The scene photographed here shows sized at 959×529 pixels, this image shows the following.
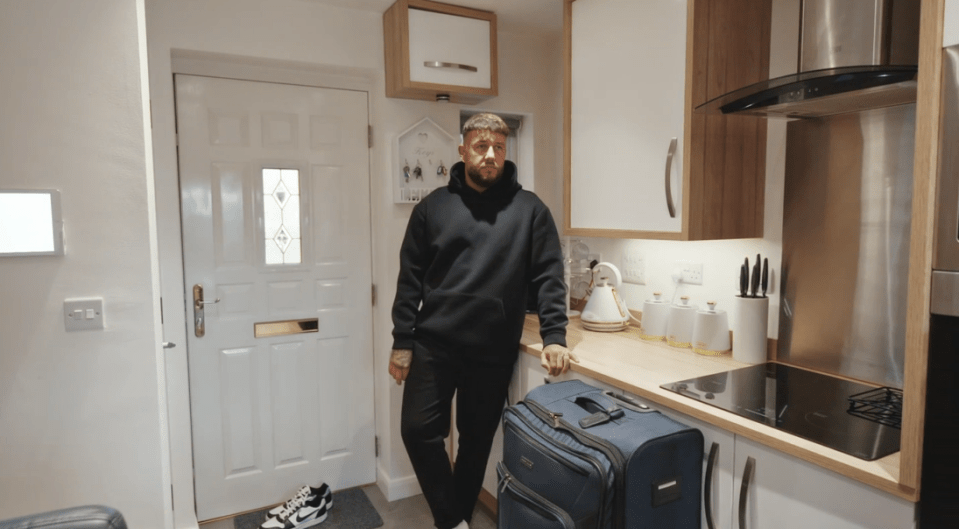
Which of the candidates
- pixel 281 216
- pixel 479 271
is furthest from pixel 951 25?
pixel 281 216

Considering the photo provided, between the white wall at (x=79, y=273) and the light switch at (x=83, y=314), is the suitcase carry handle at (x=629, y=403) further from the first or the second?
the light switch at (x=83, y=314)

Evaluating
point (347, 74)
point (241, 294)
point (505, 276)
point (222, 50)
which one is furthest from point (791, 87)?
point (241, 294)

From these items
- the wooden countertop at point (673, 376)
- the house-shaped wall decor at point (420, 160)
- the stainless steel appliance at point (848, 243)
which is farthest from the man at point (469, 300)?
the stainless steel appliance at point (848, 243)

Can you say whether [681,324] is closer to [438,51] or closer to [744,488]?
[744,488]

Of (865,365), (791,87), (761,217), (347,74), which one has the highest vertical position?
(347,74)

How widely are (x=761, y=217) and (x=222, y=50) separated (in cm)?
214

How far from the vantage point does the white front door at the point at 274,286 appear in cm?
247

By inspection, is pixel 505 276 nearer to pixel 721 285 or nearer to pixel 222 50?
pixel 721 285

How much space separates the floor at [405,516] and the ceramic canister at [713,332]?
1.20m

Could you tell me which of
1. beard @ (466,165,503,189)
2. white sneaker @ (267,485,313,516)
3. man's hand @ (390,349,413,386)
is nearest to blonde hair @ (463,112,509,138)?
beard @ (466,165,503,189)

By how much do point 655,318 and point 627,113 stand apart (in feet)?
2.56

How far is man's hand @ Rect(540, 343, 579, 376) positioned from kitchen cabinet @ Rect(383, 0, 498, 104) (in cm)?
124

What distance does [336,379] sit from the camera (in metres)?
2.76

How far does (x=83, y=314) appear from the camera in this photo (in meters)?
1.62
